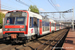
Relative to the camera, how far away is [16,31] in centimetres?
956

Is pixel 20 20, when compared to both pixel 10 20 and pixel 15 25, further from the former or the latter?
pixel 10 20

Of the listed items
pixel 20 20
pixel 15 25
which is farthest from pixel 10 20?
pixel 20 20

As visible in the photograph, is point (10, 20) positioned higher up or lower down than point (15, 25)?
higher up

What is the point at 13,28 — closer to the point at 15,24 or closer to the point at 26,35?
the point at 15,24

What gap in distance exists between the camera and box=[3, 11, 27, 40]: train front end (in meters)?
9.41

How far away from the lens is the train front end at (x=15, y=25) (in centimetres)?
941

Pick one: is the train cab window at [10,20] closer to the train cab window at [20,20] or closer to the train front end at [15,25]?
the train front end at [15,25]

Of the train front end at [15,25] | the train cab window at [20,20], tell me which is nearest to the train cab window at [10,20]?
the train front end at [15,25]

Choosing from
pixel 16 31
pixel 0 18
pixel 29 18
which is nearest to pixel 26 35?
pixel 16 31

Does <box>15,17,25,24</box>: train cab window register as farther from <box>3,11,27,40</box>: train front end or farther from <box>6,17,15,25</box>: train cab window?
<box>6,17,15,25</box>: train cab window

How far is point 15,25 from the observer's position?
382 inches

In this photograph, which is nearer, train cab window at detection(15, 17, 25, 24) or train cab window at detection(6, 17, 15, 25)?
train cab window at detection(15, 17, 25, 24)

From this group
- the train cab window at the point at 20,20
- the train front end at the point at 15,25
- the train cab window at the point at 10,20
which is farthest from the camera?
the train cab window at the point at 10,20

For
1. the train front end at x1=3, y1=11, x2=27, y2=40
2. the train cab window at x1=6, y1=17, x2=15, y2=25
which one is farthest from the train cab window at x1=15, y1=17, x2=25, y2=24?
the train cab window at x1=6, y1=17, x2=15, y2=25
